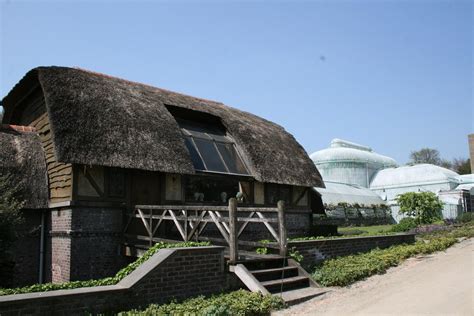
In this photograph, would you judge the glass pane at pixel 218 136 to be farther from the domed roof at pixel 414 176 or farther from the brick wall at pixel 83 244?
the domed roof at pixel 414 176

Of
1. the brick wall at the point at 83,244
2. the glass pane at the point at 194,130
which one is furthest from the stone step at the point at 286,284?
the glass pane at the point at 194,130

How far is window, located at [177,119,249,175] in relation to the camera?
1496 cm

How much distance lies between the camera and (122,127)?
12.9 metres

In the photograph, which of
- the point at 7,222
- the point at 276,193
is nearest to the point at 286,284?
the point at 7,222

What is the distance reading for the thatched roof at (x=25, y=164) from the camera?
12.4 m

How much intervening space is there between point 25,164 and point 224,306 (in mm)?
8521

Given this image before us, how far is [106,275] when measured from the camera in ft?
40.1

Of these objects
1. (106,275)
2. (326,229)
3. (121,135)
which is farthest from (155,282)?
(326,229)

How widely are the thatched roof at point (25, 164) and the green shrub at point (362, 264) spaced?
8331 mm

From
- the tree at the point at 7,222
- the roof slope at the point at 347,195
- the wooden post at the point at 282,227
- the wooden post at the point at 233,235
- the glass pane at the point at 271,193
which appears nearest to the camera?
the wooden post at the point at 233,235

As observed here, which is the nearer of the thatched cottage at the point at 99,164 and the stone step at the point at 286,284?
the stone step at the point at 286,284

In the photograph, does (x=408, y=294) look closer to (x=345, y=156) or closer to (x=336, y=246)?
(x=336, y=246)

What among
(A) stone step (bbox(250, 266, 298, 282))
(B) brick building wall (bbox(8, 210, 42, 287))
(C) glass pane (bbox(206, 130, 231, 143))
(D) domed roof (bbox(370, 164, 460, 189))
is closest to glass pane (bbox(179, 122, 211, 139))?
(C) glass pane (bbox(206, 130, 231, 143))

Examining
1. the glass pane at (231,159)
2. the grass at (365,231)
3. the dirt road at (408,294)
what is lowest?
the dirt road at (408,294)
